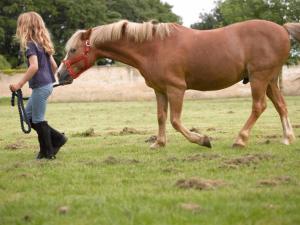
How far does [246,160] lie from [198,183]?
178cm

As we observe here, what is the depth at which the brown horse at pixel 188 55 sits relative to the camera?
9.41 metres

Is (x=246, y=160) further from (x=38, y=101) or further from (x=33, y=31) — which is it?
(x=33, y=31)

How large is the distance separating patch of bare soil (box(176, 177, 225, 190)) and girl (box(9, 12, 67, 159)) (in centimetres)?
331

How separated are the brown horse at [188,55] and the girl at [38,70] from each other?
1.04 m

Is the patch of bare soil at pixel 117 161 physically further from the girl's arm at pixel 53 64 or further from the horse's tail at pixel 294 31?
A: the horse's tail at pixel 294 31

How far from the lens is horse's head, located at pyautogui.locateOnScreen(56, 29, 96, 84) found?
9695 millimetres

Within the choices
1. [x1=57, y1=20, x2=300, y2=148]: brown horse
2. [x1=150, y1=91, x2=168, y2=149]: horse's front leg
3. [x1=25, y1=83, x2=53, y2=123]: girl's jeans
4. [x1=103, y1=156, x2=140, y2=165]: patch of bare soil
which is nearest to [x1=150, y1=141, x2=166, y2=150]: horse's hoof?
[x1=57, y1=20, x2=300, y2=148]: brown horse

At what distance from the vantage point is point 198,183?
5.85 meters

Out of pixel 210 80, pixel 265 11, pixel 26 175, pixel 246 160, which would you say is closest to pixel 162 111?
pixel 210 80

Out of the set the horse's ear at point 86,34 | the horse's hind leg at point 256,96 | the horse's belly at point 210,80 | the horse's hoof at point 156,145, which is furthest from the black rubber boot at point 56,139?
the horse's hind leg at point 256,96

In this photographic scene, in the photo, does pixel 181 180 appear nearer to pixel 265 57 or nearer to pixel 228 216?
pixel 228 216

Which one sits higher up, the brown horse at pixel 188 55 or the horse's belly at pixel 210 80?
the brown horse at pixel 188 55

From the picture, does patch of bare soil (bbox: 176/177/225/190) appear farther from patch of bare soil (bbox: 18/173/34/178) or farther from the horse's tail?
the horse's tail

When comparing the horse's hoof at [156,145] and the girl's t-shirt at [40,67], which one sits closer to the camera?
the girl's t-shirt at [40,67]
